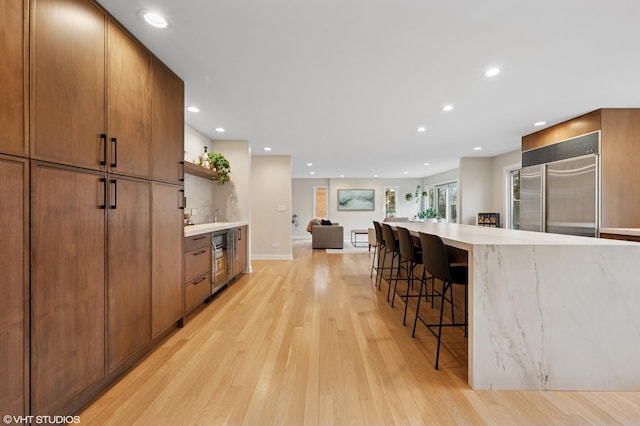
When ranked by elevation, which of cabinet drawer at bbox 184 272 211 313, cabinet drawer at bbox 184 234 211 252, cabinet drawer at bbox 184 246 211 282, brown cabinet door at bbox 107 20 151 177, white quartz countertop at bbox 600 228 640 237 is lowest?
cabinet drawer at bbox 184 272 211 313

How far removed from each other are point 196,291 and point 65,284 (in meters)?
1.62

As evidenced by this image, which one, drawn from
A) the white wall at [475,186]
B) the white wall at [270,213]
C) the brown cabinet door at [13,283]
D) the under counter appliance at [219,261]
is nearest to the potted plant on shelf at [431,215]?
the white wall at [475,186]

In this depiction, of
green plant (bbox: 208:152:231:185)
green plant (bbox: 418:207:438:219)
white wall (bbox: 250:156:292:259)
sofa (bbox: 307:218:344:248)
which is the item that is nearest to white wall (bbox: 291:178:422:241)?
green plant (bbox: 418:207:438:219)

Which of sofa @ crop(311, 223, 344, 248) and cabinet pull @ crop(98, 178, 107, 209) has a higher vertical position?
cabinet pull @ crop(98, 178, 107, 209)

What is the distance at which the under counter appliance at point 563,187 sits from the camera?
3619 mm

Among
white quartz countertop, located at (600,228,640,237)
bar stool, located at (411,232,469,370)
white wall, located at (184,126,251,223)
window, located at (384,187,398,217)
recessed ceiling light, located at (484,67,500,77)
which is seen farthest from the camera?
window, located at (384,187,398,217)

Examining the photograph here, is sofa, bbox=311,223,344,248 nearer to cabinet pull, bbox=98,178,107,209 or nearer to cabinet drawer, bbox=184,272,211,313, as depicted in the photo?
cabinet drawer, bbox=184,272,211,313

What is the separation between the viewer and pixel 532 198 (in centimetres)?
457

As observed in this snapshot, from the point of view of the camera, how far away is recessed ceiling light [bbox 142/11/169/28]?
72.6 inches

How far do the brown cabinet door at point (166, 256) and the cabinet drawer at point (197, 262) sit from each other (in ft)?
0.60

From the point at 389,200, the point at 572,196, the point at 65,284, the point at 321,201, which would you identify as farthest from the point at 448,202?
the point at 65,284

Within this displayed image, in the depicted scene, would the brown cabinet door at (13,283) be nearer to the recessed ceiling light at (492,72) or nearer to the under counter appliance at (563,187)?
the recessed ceiling light at (492,72)

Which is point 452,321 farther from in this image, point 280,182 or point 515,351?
point 280,182

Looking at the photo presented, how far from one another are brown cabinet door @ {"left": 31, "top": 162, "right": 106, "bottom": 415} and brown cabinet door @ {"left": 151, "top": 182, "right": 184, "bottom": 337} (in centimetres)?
55
